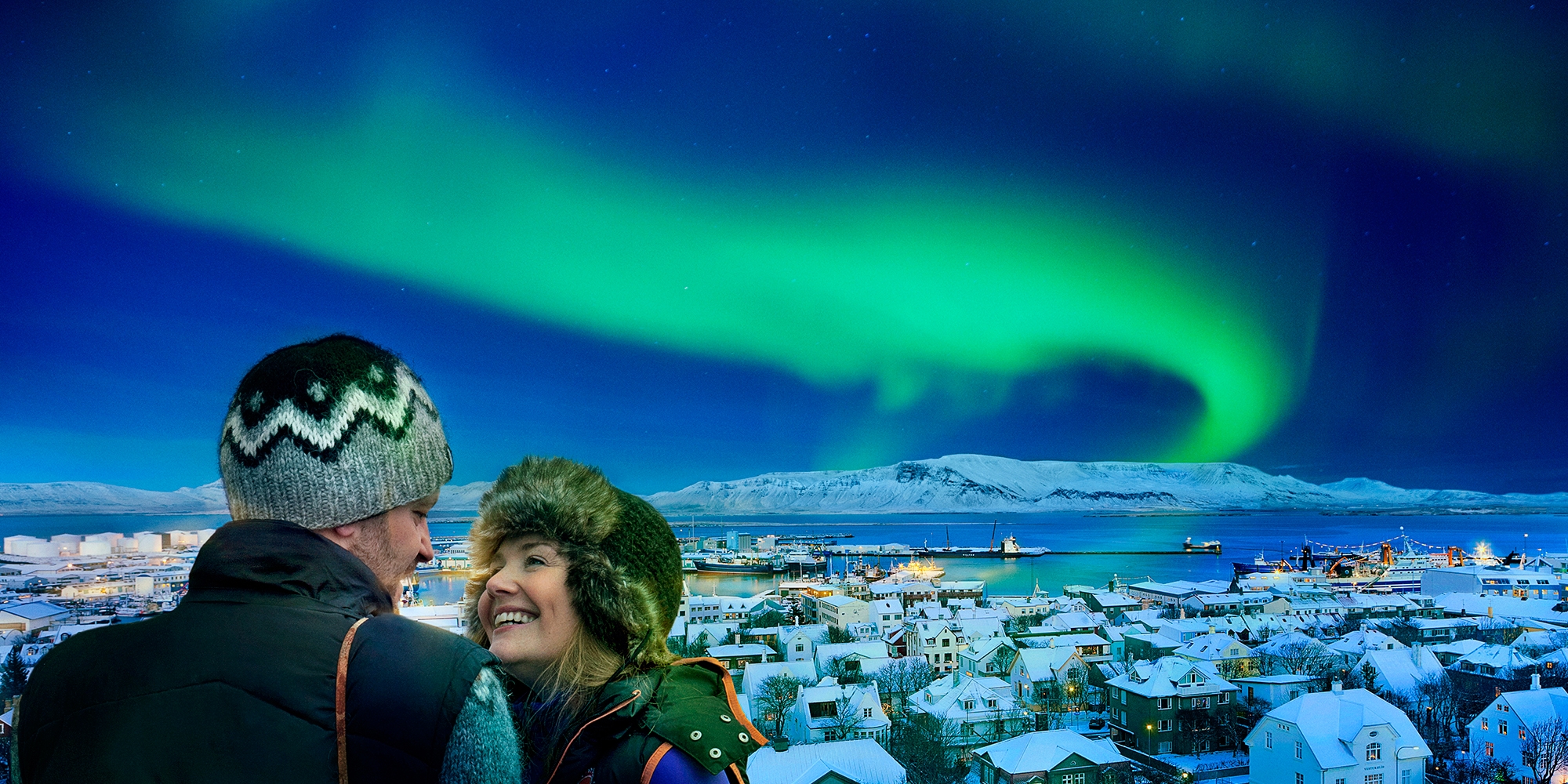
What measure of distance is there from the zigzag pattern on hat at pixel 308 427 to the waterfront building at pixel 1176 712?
Result: 684 centimetres

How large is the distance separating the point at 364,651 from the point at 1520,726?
6906 millimetres

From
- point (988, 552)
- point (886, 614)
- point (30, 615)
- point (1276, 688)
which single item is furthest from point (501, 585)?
point (988, 552)

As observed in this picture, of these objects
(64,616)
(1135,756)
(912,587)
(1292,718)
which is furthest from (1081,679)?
(912,587)

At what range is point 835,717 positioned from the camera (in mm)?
5688

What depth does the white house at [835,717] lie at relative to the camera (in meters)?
5.40

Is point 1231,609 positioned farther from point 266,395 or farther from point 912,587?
point 266,395

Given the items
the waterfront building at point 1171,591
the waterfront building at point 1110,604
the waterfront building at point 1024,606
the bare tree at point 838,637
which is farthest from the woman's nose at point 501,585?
the waterfront building at point 1171,591

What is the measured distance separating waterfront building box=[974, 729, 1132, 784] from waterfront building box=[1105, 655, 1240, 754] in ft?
5.54

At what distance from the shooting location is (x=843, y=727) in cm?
536

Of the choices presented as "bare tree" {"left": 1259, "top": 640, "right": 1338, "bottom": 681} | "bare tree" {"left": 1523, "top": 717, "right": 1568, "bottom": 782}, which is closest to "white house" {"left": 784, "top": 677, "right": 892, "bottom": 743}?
"bare tree" {"left": 1523, "top": 717, "right": 1568, "bottom": 782}

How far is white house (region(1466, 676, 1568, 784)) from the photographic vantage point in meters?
4.81

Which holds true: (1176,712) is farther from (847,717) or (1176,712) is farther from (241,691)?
(241,691)

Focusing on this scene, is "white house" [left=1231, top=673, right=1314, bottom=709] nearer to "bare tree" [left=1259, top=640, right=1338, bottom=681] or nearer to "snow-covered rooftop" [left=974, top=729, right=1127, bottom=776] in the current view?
"bare tree" [left=1259, top=640, right=1338, bottom=681]

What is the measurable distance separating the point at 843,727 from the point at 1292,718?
2.72 m
